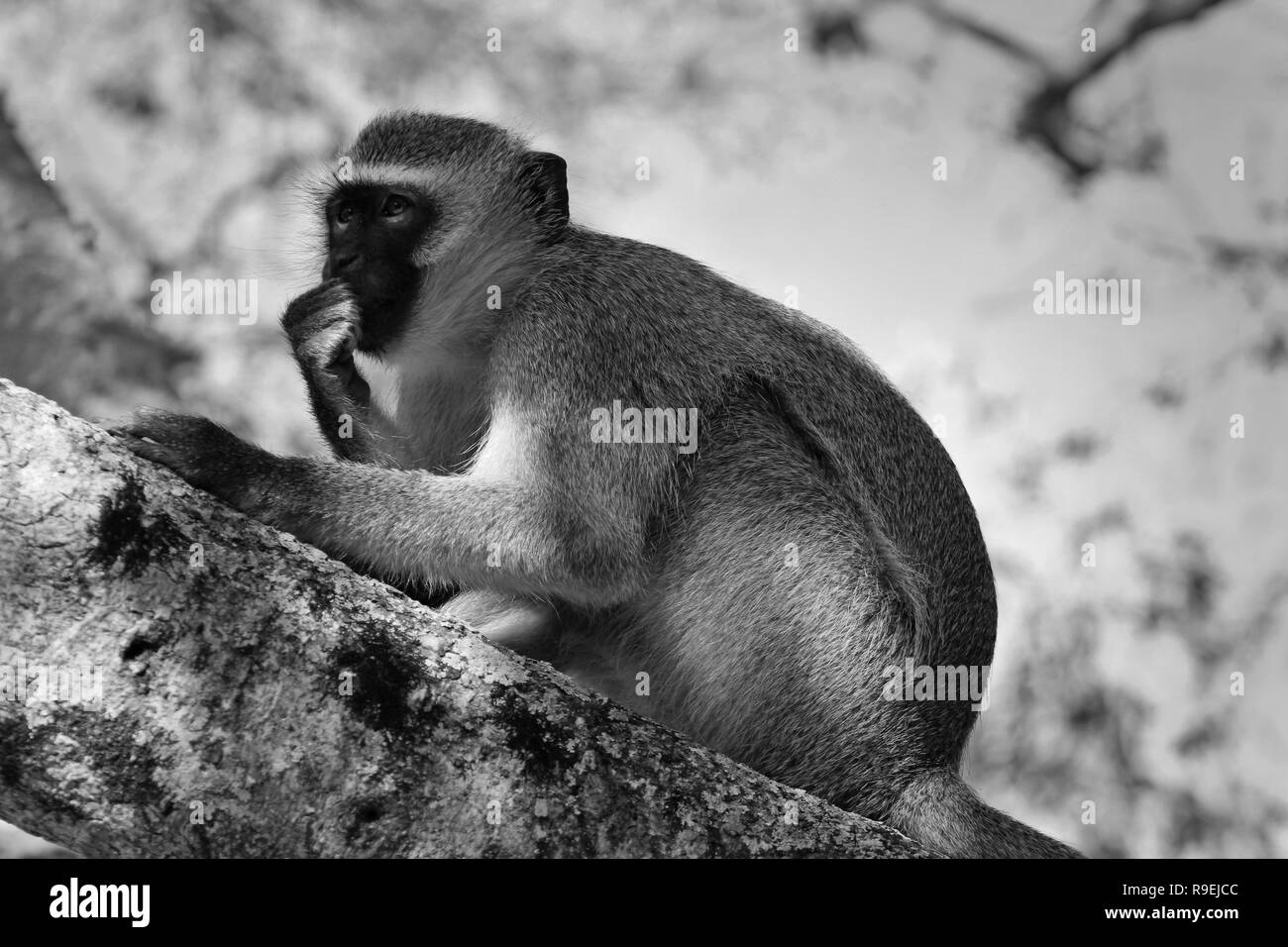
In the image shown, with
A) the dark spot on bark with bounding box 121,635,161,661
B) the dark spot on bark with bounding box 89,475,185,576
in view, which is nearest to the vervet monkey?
the dark spot on bark with bounding box 89,475,185,576

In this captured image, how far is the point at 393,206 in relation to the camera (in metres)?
5.92

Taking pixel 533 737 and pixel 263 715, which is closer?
pixel 263 715

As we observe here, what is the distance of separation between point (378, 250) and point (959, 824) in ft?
11.1

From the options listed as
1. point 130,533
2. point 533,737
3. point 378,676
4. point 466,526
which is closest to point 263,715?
point 378,676

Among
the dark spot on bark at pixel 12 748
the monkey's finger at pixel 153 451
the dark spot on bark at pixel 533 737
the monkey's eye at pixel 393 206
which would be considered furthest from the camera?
the monkey's eye at pixel 393 206

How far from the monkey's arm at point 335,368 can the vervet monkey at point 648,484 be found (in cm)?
1

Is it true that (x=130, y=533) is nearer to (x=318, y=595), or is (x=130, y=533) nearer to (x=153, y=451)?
(x=318, y=595)

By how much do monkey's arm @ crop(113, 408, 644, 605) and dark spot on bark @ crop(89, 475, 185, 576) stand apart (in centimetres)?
95

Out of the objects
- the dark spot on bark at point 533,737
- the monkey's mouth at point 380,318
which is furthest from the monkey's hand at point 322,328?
the dark spot on bark at point 533,737

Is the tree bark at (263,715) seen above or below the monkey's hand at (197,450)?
below

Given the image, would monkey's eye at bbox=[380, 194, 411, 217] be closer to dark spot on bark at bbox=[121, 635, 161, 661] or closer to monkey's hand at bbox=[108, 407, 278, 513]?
monkey's hand at bbox=[108, 407, 278, 513]

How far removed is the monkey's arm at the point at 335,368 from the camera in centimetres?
529

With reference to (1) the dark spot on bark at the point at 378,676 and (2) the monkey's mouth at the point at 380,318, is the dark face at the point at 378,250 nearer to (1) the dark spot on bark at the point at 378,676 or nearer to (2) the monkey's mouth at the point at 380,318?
(2) the monkey's mouth at the point at 380,318
